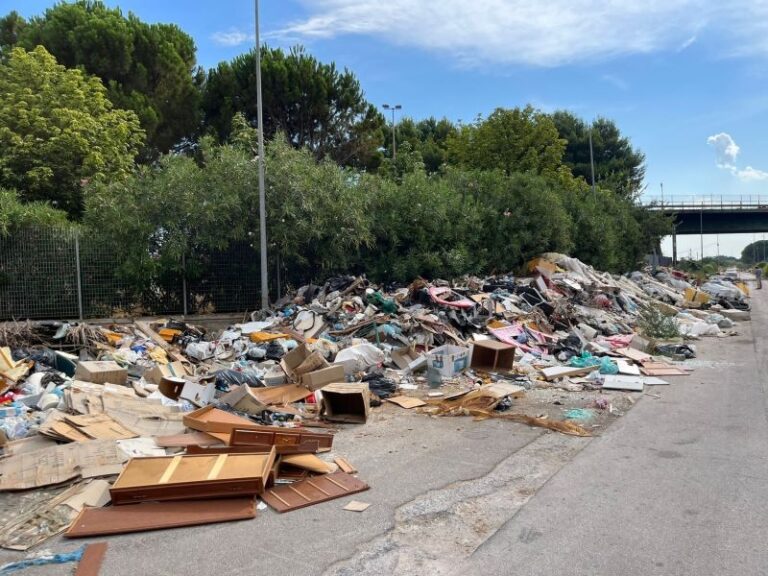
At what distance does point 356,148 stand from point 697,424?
24.0 meters

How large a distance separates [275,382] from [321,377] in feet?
3.19

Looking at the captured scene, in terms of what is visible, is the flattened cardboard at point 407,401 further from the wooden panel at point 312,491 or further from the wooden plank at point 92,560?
the wooden plank at point 92,560

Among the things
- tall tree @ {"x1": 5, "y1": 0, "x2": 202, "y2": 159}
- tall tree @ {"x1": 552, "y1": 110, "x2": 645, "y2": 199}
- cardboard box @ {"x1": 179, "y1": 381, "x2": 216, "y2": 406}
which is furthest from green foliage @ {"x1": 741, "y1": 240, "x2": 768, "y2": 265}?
cardboard box @ {"x1": 179, "y1": 381, "x2": 216, "y2": 406}

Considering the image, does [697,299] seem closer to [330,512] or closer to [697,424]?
[697,424]

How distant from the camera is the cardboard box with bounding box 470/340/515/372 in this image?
33.3ft

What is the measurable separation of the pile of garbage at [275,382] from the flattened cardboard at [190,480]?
0.05 feet

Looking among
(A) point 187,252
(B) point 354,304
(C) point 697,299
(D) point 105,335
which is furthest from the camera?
(C) point 697,299

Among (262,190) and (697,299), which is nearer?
(262,190)

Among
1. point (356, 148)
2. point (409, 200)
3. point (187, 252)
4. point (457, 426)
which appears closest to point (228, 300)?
point (187, 252)

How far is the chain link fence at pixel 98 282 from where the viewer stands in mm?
12695

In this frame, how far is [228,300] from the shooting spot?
581 inches

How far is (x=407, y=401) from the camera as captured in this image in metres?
8.31

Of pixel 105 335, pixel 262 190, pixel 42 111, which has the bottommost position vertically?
pixel 105 335

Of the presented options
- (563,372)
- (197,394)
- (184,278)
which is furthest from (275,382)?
(184,278)
